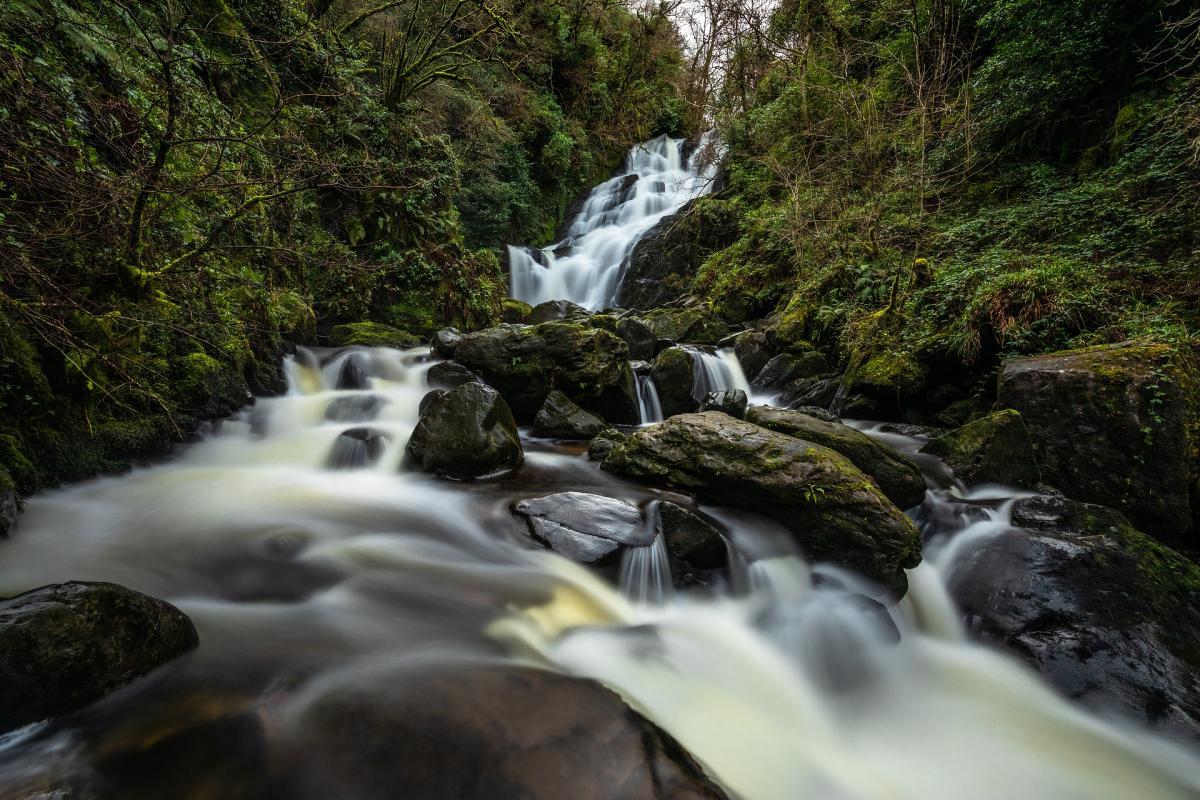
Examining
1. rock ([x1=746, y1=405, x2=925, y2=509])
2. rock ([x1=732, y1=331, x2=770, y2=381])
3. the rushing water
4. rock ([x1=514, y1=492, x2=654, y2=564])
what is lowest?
the rushing water

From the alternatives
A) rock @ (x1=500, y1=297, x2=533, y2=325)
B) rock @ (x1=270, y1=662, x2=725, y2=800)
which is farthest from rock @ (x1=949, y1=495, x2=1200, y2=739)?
rock @ (x1=500, y1=297, x2=533, y2=325)

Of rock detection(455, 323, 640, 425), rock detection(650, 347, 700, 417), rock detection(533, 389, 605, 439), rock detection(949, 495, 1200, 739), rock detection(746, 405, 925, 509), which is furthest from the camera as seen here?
rock detection(650, 347, 700, 417)

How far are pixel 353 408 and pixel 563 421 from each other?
266 centimetres

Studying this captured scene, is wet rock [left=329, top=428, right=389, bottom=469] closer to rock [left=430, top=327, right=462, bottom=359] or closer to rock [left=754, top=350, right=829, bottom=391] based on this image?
rock [left=430, top=327, right=462, bottom=359]

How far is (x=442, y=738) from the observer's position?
5.52ft

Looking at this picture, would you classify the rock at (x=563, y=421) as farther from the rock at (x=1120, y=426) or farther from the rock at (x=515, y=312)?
the rock at (x=515, y=312)

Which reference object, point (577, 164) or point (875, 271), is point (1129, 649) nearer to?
point (875, 271)

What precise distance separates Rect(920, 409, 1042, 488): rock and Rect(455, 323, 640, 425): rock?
4.10 metres

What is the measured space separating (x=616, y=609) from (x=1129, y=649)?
9.86 ft

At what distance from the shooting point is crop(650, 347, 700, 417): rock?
7.76m

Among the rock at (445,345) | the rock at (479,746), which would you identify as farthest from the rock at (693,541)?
the rock at (445,345)

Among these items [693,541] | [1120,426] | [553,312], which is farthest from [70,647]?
[553,312]

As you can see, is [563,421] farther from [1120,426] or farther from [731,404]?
[1120,426]

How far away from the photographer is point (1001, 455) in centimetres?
461
